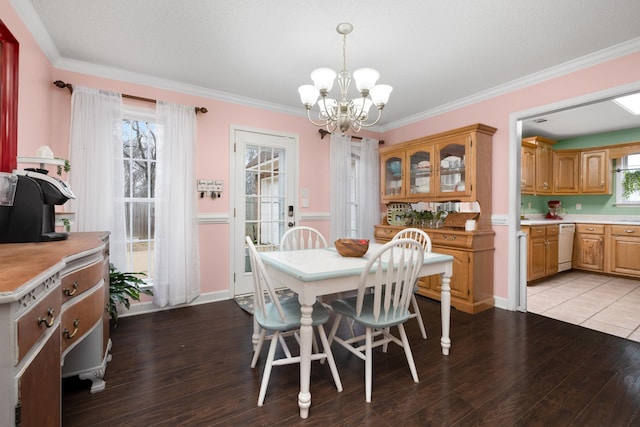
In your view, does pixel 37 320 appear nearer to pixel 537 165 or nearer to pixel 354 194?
pixel 354 194

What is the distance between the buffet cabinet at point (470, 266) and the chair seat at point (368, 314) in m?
1.43

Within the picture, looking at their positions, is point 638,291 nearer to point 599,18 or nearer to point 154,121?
point 599,18

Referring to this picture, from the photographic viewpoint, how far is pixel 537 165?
4773mm

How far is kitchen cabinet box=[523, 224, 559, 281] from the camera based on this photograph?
4156mm

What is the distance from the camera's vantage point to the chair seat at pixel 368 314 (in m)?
1.77

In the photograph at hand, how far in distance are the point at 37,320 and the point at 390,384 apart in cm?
177

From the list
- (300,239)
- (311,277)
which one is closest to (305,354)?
(311,277)

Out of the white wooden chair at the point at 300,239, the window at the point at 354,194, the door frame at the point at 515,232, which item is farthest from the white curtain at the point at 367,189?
the door frame at the point at 515,232

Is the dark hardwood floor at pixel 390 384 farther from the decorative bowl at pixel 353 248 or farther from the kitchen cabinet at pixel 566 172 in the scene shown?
the kitchen cabinet at pixel 566 172

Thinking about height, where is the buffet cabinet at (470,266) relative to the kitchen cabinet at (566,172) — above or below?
below

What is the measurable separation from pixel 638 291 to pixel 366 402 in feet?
14.4

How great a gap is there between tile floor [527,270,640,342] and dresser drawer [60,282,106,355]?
383cm

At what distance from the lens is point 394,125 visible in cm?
461

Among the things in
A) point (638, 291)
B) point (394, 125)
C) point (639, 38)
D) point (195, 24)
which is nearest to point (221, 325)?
point (195, 24)
